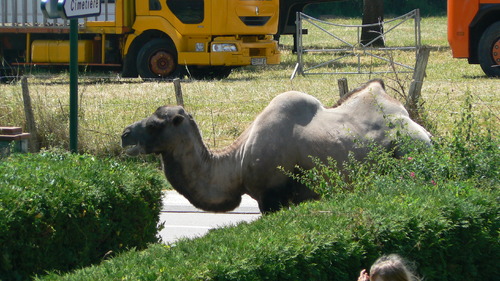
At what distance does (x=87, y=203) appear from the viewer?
7922mm

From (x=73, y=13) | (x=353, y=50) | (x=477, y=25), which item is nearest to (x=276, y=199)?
(x=73, y=13)

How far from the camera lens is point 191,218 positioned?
40.9 feet

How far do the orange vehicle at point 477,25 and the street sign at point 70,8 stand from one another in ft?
49.7

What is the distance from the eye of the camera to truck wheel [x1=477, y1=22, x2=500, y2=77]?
23.1 meters

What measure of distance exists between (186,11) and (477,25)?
8.03 m

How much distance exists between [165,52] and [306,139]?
16845 mm

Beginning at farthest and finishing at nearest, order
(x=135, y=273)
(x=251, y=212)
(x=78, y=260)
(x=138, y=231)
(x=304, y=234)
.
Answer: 1. (x=251, y=212)
2. (x=138, y=231)
3. (x=78, y=260)
4. (x=304, y=234)
5. (x=135, y=273)

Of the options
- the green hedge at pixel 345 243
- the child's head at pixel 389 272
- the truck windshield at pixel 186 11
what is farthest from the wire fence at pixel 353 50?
the child's head at pixel 389 272

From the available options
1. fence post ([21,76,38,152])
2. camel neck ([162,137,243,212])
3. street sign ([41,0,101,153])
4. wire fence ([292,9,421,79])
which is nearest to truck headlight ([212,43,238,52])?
wire fence ([292,9,421,79])

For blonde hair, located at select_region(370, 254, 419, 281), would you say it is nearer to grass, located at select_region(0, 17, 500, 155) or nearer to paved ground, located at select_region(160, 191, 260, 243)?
grass, located at select_region(0, 17, 500, 155)

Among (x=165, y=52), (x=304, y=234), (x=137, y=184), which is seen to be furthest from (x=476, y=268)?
(x=165, y=52)

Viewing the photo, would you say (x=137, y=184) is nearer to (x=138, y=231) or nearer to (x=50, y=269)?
(x=138, y=231)

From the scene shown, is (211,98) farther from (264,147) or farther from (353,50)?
(264,147)

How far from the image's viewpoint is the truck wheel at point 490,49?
23.1m
